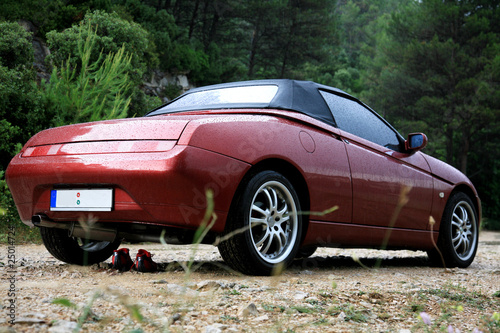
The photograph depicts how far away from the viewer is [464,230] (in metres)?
5.52

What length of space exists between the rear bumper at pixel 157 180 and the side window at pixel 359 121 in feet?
4.74

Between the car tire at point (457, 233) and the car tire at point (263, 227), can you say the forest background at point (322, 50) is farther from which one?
the car tire at point (263, 227)

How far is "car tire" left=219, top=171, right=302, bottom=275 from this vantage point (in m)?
3.16

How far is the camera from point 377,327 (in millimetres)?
2316

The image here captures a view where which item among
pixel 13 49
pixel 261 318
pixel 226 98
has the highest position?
pixel 13 49

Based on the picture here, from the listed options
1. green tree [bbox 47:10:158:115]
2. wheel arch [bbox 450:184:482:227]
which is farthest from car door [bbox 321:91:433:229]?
green tree [bbox 47:10:158:115]

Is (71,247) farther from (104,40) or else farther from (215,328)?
(104,40)

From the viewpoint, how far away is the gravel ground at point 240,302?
202cm

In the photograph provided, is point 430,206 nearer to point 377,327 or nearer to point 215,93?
point 215,93

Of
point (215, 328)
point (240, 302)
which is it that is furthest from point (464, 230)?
point (215, 328)

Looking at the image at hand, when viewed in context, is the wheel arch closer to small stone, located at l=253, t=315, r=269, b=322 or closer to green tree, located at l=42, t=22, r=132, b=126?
small stone, located at l=253, t=315, r=269, b=322

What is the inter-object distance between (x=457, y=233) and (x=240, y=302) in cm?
366

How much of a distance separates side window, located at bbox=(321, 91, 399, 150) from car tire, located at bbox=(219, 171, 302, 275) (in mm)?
1018

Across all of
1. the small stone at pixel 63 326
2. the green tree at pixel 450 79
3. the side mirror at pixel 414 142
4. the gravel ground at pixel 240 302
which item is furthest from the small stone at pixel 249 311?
the green tree at pixel 450 79
